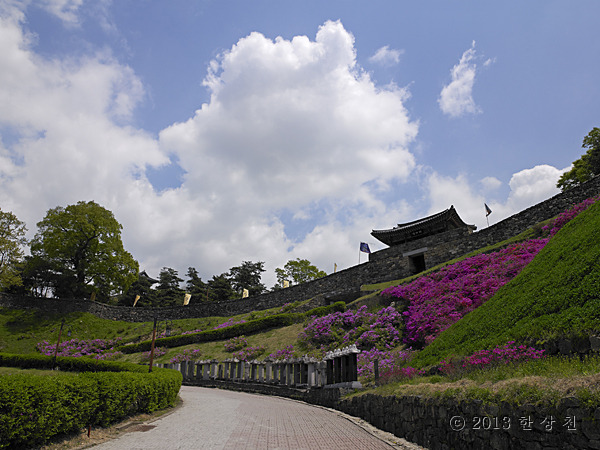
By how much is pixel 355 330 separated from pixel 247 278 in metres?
39.7

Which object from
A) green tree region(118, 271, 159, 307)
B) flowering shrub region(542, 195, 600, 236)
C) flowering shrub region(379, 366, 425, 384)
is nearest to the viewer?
flowering shrub region(379, 366, 425, 384)

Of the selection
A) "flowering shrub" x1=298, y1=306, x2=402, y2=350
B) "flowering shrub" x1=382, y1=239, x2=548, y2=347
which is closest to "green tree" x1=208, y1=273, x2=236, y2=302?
"flowering shrub" x1=298, y1=306, x2=402, y2=350

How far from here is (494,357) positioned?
7.55 m

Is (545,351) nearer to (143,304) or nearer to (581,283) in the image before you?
(581,283)

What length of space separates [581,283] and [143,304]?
53.9 meters

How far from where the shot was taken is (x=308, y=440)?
23.0ft

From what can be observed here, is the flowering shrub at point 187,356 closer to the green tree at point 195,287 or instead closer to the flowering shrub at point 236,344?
the flowering shrub at point 236,344

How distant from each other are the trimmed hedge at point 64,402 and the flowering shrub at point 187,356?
54.6 feet

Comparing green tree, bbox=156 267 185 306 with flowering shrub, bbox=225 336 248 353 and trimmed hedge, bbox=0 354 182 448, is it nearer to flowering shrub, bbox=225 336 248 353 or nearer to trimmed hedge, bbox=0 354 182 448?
flowering shrub, bbox=225 336 248 353

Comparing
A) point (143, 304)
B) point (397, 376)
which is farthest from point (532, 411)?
point (143, 304)

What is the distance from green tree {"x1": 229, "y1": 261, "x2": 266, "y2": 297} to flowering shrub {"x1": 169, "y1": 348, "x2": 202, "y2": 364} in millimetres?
28844

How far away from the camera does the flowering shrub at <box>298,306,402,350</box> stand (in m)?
17.1

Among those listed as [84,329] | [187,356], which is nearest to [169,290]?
[84,329]

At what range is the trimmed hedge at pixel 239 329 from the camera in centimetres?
2544
